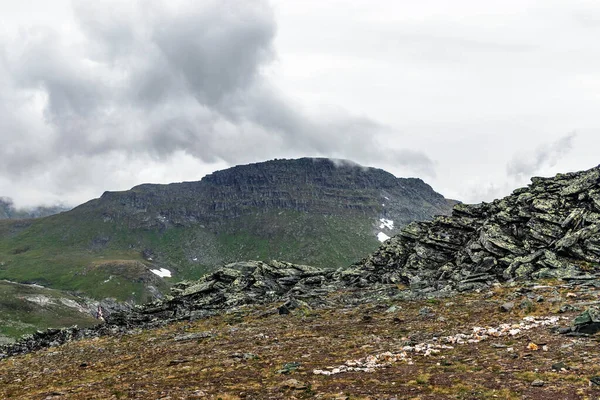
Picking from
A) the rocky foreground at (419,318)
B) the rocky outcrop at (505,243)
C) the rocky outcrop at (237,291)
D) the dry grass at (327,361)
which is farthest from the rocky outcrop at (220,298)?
the rocky outcrop at (505,243)

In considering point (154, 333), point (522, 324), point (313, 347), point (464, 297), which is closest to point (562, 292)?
point (464, 297)

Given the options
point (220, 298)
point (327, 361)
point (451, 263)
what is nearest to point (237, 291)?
point (220, 298)

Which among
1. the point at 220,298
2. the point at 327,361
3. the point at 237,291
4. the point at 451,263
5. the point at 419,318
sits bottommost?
the point at 327,361

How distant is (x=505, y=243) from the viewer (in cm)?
5122

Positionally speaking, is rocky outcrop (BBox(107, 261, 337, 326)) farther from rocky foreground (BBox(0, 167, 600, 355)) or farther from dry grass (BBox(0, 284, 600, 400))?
dry grass (BBox(0, 284, 600, 400))

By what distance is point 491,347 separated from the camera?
2267 centimetres

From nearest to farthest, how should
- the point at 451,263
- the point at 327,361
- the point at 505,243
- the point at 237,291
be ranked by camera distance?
1. the point at 327,361
2. the point at 505,243
3. the point at 451,263
4. the point at 237,291

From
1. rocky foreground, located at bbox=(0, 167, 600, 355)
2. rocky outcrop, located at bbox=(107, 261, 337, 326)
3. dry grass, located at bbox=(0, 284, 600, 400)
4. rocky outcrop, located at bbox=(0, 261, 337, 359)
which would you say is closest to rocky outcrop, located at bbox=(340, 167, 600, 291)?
rocky foreground, located at bbox=(0, 167, 600, 355)

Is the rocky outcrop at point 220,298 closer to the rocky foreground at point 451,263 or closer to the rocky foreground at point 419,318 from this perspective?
the rocky foreground at point 451,263

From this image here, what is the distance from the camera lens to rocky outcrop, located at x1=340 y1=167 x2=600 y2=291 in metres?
45.2

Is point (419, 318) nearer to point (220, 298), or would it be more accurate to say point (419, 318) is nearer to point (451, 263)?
point (451, 263)

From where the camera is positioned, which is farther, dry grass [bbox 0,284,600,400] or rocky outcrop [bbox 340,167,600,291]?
rocky outcrop [bbox 340,167,600,291]

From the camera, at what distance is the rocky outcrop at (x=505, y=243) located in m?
45.2

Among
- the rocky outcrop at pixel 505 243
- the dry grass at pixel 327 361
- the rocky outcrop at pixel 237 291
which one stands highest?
the rocky outcrop at pixel 505 243
